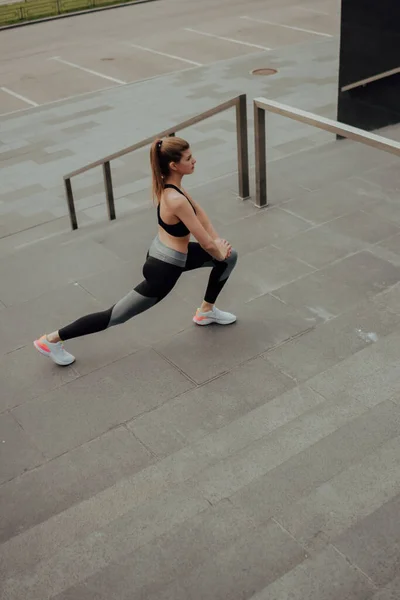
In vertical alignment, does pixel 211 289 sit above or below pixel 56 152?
above

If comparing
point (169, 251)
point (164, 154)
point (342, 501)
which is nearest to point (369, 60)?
point (164, 154)

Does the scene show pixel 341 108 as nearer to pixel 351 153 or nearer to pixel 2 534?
pixel 351 153

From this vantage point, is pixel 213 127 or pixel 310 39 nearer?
pixel 213 127

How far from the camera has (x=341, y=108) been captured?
9.75 metres

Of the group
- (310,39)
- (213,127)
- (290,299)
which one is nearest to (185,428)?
(290,299)

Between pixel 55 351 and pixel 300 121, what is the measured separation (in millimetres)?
3191

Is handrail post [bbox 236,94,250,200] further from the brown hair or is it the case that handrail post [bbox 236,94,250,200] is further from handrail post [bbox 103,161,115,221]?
the brown hair

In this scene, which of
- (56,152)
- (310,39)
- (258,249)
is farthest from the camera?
(310,39)

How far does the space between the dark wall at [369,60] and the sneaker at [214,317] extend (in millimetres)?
5403

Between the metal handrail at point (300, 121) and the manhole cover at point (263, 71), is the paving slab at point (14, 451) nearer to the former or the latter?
the metal handrail at point (300, 121)

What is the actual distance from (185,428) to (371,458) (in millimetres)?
1169

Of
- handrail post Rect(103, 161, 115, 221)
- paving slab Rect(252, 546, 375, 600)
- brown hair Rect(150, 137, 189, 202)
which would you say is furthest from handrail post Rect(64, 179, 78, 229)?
paving slab Rect(252, 546, 375, 600)

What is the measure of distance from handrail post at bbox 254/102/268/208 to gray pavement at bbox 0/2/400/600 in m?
0.16

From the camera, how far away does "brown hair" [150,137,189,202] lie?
14.8ft
